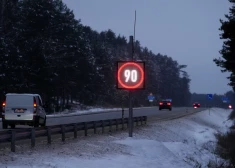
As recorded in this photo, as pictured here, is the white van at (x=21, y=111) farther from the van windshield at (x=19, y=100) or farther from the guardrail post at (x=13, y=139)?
the guardrail post at (x=13, y=139)

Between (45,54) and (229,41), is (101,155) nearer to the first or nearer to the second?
(229,41)

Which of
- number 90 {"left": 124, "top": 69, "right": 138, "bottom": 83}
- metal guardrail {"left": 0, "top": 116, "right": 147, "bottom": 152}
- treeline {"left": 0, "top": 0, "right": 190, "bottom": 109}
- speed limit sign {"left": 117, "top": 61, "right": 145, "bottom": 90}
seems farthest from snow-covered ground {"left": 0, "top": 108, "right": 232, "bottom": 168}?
treeline {"left": 0, "top": 0, "right": 190, "bottom": 109}

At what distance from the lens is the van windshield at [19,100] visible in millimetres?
28141

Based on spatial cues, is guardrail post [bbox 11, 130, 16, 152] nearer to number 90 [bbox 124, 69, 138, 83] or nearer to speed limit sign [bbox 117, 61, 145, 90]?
speed limit sign [bbox 117, 61, 145, 90]

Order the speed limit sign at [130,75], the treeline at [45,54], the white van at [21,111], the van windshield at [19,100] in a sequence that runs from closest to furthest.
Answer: the speed limit sign at [130,75] → the white van at [21,111] → the van windshield at [19,100] → the treeline at [45,54]

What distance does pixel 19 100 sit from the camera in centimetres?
2823

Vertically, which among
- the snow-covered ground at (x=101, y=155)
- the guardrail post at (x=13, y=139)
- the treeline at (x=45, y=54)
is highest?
the treeline at (x=45, y=54)

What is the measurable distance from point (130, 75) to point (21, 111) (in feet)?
22.8

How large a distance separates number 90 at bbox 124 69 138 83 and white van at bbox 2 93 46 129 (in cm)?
612

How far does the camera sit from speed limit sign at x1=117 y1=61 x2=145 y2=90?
1000 inches

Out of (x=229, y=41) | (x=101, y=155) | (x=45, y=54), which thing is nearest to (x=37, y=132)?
(x=101, y=155)

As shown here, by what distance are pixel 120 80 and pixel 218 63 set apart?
16.0 meters

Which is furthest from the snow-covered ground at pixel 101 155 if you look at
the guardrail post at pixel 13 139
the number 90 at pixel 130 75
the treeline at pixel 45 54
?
the treeline at pixel 45 54

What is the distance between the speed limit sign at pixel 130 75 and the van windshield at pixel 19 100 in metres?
5.89
